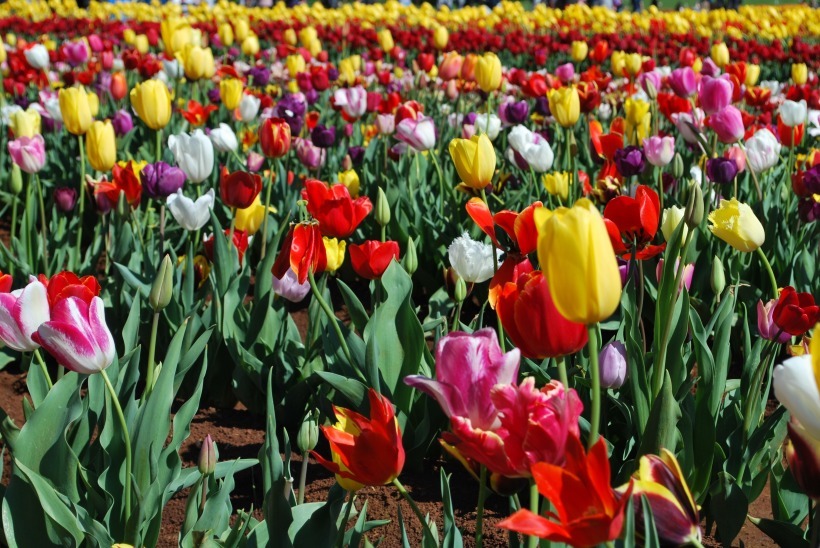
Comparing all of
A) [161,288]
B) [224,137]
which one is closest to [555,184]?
[224,137]

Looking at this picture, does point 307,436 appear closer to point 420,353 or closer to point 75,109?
point 420,353

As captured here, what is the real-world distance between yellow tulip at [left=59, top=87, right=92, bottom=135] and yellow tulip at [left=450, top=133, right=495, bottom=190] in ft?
5.23

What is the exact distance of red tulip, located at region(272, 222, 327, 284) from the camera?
1666 mm

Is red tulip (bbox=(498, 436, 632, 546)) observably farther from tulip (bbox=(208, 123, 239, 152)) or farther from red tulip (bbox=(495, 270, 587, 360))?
tulip (bbox=(208, 123, 239, 152))

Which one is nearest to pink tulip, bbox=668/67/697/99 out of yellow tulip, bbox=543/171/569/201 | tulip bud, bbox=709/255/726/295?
yellow tulip, bbox=543/171/569/201

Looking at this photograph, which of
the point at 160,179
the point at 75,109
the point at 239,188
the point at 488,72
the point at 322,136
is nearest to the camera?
the point at 239,188

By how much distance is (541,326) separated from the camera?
1.02 meters

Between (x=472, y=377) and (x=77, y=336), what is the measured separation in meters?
0.59

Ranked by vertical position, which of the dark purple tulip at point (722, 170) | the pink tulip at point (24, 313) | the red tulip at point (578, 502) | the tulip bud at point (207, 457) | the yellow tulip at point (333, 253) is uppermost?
the red tulip at point (578, 502)

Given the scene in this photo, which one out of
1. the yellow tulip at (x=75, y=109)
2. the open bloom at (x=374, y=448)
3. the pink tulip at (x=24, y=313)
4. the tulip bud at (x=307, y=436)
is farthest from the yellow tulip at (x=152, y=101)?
the open bloom at (x=374, y=448)

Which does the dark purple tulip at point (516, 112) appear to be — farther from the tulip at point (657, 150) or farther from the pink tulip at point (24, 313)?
the pink tulip at point (24, 313)

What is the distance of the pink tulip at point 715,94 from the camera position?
310 cm

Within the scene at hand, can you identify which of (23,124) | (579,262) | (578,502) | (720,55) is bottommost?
(720,55)

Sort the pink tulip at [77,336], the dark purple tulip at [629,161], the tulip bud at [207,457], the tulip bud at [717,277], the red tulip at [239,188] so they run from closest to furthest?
the pink tulip at [77,336]
the tulip bud at [207,457]
the tulip bud at [717,277]
the red tulip at [239,188]
the dark purple tulip at [629,161]
